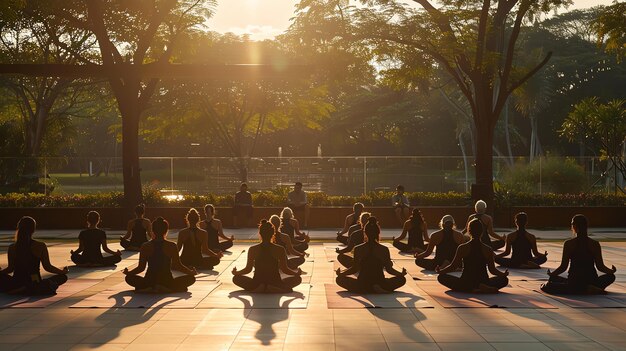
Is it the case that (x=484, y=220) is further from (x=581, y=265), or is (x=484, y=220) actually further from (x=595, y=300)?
(x=595, y=300)

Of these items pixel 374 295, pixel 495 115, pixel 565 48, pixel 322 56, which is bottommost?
pixel 374 295

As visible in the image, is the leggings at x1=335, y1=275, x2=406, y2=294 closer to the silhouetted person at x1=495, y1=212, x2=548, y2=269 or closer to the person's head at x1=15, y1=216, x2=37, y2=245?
the silhouetted person at x1=495, y1=212, x2=548, y2=269

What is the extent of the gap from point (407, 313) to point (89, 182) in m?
30.8

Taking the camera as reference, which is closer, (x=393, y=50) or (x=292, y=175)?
(x=393, y=50)

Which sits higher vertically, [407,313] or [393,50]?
[393,50]

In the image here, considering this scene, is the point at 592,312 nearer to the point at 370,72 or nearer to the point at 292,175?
the point at 370,72

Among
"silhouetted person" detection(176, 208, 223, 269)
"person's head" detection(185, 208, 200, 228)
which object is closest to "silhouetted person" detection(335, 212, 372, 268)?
"silhouetted person" detection(176, 208, 223, 269)

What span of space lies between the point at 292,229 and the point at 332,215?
10.8 meters

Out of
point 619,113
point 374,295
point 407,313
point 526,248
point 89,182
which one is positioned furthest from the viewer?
point 89,182

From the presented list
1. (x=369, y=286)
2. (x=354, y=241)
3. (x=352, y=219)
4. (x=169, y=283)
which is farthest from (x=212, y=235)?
(x=369, y=286)

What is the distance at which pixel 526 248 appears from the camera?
18109 millimetres

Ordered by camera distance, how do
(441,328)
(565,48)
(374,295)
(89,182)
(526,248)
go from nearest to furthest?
1. (441,328)
2. (374,295)
3. (526,248)
4. (89,182)
5. (565,48)

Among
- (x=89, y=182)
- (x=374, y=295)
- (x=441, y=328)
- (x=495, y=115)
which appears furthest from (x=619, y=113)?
(x=441, y=328)

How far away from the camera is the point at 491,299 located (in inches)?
522
